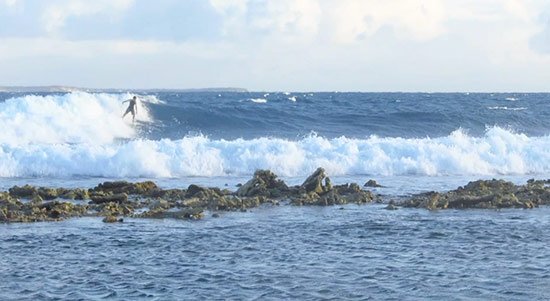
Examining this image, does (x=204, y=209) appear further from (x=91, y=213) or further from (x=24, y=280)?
(x=24, y=280)

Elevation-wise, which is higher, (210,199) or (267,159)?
(267,159)

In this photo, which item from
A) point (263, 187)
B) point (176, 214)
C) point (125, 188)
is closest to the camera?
point (176, 214)

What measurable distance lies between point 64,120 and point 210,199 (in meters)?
21.4

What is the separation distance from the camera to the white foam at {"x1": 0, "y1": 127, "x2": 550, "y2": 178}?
89.9 ft

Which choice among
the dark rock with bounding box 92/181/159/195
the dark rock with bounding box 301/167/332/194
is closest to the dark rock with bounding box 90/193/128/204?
the dark rock with bounding box 92/181/159/195

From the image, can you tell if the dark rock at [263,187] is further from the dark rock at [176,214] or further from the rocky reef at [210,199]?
the dark rock at [176,214]

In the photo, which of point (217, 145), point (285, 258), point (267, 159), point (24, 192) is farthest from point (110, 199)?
point (217, 145)

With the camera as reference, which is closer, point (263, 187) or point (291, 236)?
point (291, 236)

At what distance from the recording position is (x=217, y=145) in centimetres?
2984

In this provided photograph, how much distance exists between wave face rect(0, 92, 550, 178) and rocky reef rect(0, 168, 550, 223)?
6338mm

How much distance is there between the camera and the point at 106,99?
44.4 meters

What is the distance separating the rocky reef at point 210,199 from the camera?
1759cm

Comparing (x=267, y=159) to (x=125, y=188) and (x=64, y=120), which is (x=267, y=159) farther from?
(x=64, y=120)

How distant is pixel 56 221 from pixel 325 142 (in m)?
15.1
